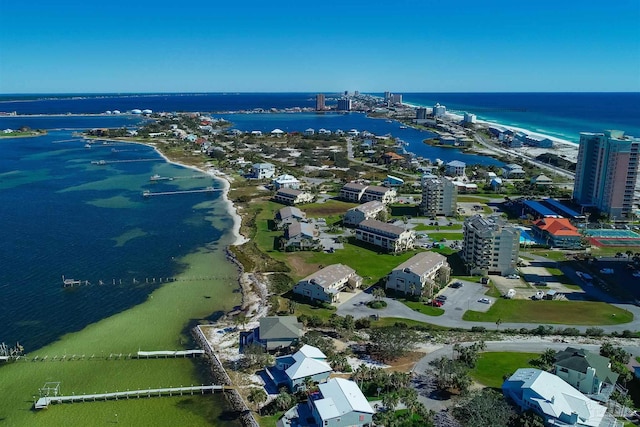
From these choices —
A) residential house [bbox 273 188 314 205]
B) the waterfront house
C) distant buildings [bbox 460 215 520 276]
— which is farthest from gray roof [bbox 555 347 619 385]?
residential house [bbox 273 188 314 205]

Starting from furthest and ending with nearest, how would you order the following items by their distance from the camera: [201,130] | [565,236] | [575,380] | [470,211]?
[201,130], [470,211], [565,236], [575,380]

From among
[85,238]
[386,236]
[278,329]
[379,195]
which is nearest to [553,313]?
[386,236]

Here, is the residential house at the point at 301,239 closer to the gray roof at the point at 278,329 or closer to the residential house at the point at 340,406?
the gray roof at the point at 278,329

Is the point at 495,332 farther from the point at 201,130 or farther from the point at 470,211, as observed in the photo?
the point at 201,130

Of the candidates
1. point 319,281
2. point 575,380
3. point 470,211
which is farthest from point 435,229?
point 575,380

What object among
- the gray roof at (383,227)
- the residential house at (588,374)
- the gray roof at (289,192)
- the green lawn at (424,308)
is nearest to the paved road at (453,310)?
the green lawn at (424,308)
